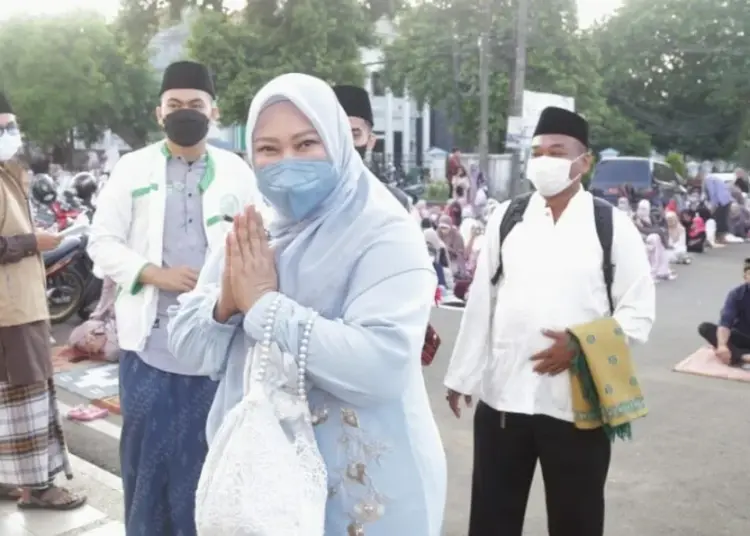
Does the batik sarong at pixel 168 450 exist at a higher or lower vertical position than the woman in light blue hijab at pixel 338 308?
lower

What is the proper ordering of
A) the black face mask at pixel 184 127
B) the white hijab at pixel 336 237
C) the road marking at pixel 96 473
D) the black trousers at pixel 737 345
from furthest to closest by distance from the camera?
the black trousers at pixel 737 345 < the road marking at pixel 96 473 < the black face mask at pixel 184 127 < the white hijab at pixel 336 237

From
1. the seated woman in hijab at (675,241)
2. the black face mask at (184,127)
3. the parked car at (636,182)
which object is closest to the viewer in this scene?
the black face mask at (184,127)

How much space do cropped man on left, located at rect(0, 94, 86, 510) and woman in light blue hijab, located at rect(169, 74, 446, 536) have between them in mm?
1968

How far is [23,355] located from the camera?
11.5 feet

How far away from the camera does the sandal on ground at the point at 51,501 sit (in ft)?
12.2

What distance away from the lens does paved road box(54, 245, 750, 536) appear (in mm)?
3893

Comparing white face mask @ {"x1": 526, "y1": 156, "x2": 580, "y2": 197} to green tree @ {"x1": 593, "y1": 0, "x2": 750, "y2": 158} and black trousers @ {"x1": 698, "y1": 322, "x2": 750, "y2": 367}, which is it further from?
green tree @ {"x1": 593, "y1": 0, "x2": 750, "y2": 158}

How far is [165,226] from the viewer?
2.86 m

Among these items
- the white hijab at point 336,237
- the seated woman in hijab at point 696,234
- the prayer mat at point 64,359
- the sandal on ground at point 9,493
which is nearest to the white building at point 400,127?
the seated woman in hijab at point 696,234

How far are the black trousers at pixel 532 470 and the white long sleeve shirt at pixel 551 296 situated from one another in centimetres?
6

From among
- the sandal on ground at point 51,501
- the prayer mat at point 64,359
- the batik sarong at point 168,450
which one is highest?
the batik sarong at point 168,450

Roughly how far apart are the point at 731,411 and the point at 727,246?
11353 mm

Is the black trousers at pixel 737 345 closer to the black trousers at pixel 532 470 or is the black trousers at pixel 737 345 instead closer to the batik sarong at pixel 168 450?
the black trousers at pixel 532 470

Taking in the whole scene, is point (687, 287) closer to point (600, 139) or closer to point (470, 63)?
point (470, 63)
